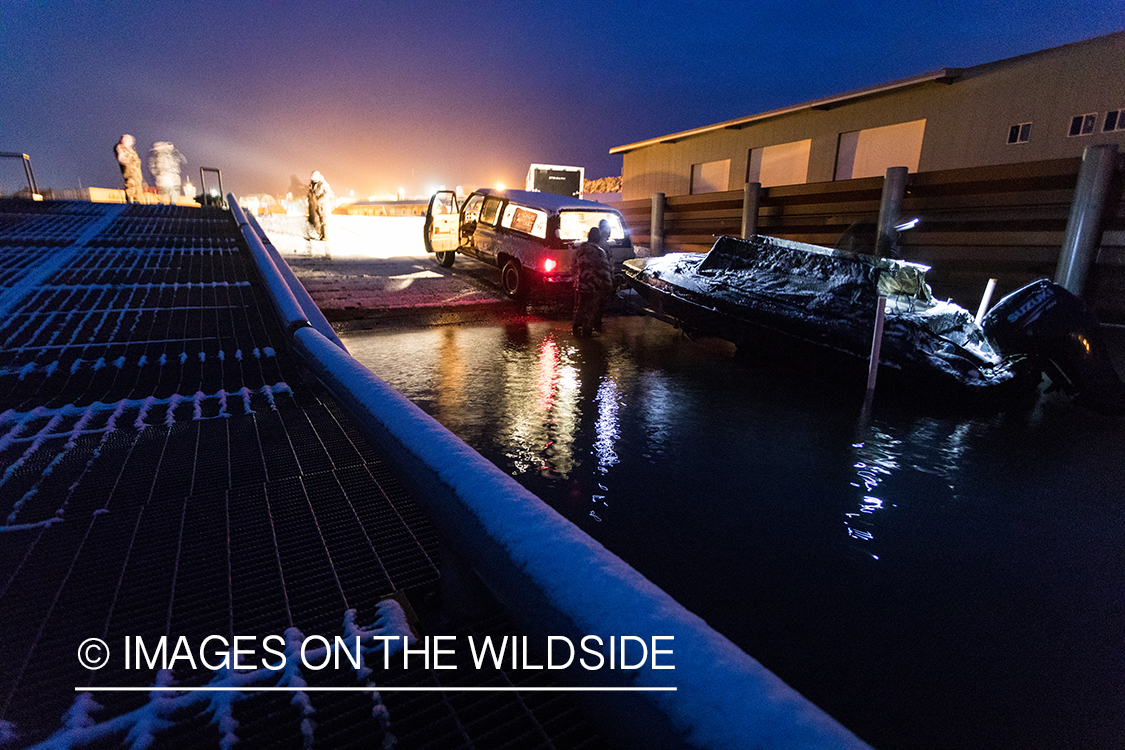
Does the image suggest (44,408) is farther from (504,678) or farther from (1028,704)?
(1028,704)

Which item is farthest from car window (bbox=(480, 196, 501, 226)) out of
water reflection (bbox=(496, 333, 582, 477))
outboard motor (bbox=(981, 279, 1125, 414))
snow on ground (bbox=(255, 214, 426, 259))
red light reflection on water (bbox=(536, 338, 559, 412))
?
outboard motor (bbox=(981, 279, 1125, 414))

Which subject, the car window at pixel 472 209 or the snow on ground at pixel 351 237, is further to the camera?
the snow on ground at pixel 351 237

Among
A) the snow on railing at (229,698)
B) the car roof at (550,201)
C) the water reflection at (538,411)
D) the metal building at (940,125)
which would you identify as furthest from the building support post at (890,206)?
the snow on railing at (229,698)

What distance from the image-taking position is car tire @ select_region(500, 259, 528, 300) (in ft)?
32.5

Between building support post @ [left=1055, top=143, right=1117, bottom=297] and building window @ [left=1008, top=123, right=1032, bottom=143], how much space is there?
20.6 feet

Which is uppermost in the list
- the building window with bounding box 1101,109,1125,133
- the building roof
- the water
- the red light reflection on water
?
the building roof

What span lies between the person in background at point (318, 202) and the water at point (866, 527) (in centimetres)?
1245

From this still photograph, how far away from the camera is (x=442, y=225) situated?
12289mm

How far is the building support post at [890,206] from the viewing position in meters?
9.07

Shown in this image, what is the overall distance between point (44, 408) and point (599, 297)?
629cm

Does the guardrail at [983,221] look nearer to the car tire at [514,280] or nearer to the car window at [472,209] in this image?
the car tire at [514,280]

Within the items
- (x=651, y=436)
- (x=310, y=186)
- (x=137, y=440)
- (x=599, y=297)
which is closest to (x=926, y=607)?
(x=651, y=436)

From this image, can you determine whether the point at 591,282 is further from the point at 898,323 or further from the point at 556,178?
the point at 556,178

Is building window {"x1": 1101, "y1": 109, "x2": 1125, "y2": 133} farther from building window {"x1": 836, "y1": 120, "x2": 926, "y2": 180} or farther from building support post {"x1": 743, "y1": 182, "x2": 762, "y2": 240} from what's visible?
building support post {"x1": 743, "y1": 182, "x2": 762, "y2": 240}
